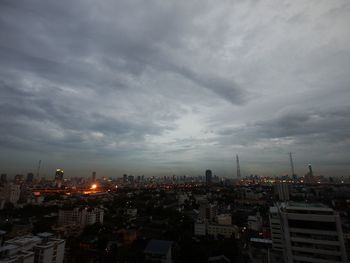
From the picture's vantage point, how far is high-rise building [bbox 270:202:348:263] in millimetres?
7043

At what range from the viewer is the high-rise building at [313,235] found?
704 cm

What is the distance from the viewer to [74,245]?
12.2m

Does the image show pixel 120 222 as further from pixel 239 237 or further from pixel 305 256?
pixel 305 256

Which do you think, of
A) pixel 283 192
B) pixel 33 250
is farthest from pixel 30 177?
pixel 33 250

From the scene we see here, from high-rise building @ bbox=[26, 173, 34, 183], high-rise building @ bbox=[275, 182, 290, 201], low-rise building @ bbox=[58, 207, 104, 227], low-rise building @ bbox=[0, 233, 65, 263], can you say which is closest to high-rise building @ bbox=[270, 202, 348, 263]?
low-rise building @ bbox=[0, 233, 65, 263]

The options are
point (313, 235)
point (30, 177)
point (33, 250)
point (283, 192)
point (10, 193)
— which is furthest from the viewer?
point (30, 177)

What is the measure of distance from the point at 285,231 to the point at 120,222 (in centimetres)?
1478

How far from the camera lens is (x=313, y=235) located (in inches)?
290

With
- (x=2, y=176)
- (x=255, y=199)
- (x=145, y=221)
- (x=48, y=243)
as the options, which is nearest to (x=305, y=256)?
(x=48, y=243)

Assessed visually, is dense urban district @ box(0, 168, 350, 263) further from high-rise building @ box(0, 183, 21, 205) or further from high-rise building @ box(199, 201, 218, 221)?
high-rise building @ box(0, 183, 21, 205)

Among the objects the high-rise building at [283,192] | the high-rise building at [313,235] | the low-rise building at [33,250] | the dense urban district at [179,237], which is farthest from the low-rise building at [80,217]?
the high-rise building at [283,192]

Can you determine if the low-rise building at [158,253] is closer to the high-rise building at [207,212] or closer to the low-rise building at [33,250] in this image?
the low-rise building at [33,250]

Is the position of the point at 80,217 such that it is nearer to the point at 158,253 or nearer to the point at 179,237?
the point at 179,237

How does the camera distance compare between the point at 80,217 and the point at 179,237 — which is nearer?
the point at 179,237
